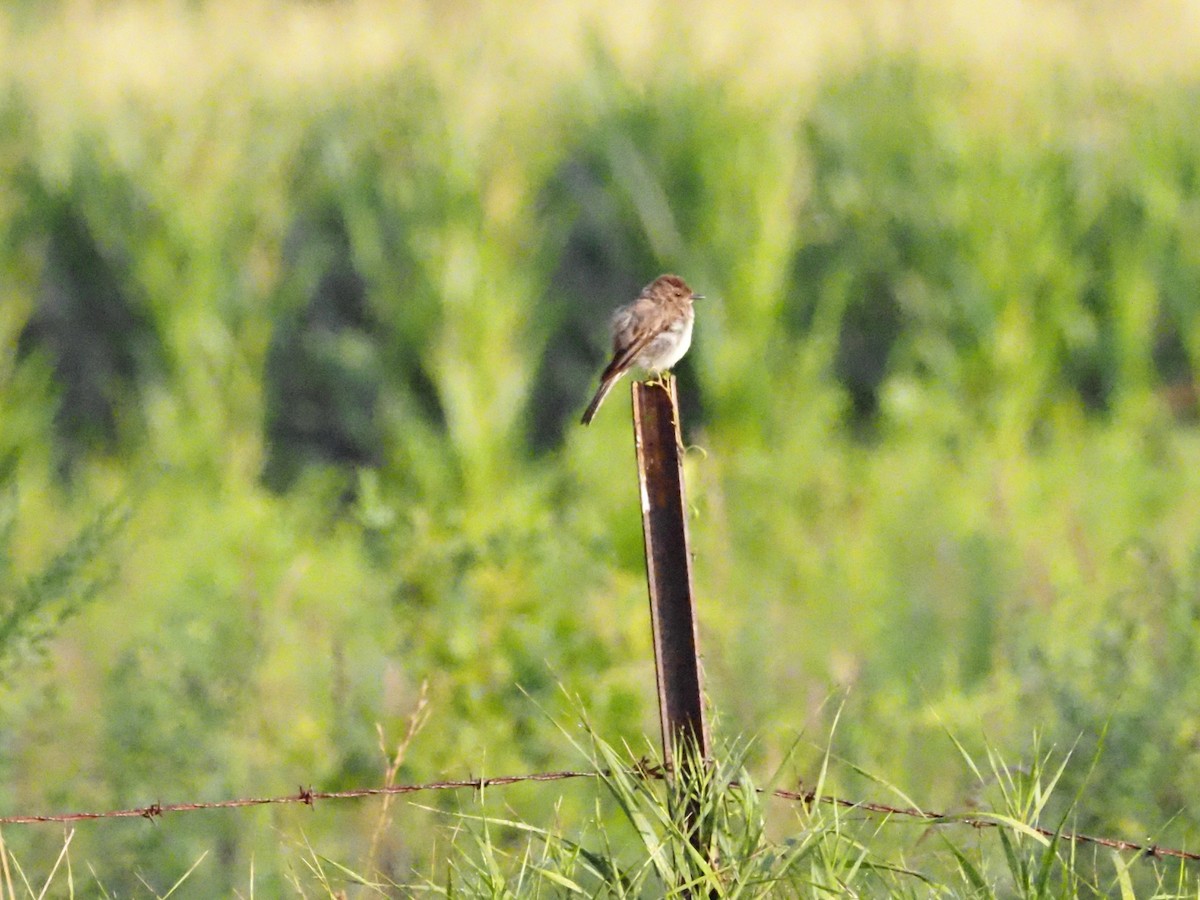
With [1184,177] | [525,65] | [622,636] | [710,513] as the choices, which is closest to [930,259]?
[1184,177]

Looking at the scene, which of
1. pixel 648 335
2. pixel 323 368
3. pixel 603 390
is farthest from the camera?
pixel 323 368

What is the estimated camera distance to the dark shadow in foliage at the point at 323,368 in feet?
36.4

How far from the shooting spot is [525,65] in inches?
472

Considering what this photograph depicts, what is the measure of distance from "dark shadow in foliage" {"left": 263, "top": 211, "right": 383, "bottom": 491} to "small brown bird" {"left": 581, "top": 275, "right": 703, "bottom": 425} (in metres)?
5.26

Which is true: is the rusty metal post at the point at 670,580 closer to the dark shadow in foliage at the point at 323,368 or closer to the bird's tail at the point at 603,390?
the bird's tail at the point at 603,390

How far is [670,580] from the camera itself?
3.47 metres

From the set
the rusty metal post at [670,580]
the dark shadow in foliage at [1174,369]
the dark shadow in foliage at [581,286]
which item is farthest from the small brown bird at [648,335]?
the dark shadow in foliage at [1174,369]

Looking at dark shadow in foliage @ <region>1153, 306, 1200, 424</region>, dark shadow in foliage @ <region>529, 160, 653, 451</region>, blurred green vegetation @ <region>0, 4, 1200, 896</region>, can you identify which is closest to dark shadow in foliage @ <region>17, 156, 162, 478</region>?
blurred green vegetation @ <region>0, 4, 1200, 896</region>

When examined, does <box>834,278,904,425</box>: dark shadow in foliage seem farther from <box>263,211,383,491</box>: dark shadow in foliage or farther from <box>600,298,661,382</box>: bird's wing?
<box>600,298,661,382</box>: bird's wing

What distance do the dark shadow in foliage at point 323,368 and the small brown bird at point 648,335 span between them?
5.26 metres

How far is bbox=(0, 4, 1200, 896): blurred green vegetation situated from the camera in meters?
8.35

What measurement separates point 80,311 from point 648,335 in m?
6.89

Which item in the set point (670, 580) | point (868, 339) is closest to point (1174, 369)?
point (868, 339)

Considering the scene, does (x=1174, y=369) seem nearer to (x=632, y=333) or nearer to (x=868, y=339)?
(x=868, y=339)
